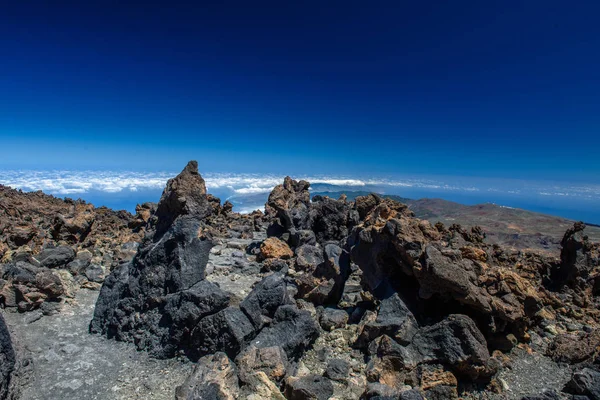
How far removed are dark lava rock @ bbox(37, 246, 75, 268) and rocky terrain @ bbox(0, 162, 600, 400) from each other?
1024 mm

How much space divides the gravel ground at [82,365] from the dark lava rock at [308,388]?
9.43ft

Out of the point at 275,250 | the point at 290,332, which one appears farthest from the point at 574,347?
the point at 275,250

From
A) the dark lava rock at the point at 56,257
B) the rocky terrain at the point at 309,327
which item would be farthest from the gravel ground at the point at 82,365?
the dark lava rock at the point at 56,257

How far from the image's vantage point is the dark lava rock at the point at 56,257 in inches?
564

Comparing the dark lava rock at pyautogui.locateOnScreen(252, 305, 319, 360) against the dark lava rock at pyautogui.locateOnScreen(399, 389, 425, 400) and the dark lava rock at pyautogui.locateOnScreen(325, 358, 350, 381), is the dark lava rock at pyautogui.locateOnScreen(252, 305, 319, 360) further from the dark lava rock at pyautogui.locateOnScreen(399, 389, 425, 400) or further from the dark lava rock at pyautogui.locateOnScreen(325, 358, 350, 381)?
the dark lava rock at pyautogui.locateOnScreen(399, 389, 425, 400)

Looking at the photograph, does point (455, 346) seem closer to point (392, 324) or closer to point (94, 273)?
point (392, 324)

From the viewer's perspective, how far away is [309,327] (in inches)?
348

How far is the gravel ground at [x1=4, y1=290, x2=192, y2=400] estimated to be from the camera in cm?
750

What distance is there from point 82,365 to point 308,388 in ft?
20.0

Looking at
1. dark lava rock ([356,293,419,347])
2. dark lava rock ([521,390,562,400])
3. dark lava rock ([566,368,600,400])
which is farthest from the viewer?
dark lava rock ([356,293,419,347])

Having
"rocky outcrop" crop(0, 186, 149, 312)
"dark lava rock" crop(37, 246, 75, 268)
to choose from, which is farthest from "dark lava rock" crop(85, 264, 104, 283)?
"dark lava rock" crop(37, 246, 75, 268)

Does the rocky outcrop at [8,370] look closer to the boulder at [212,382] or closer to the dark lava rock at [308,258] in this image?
the boulder at [212,382]

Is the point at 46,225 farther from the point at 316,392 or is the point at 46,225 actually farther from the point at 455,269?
the point at 455,269

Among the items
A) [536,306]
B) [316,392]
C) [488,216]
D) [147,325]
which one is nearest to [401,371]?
[316,392]
